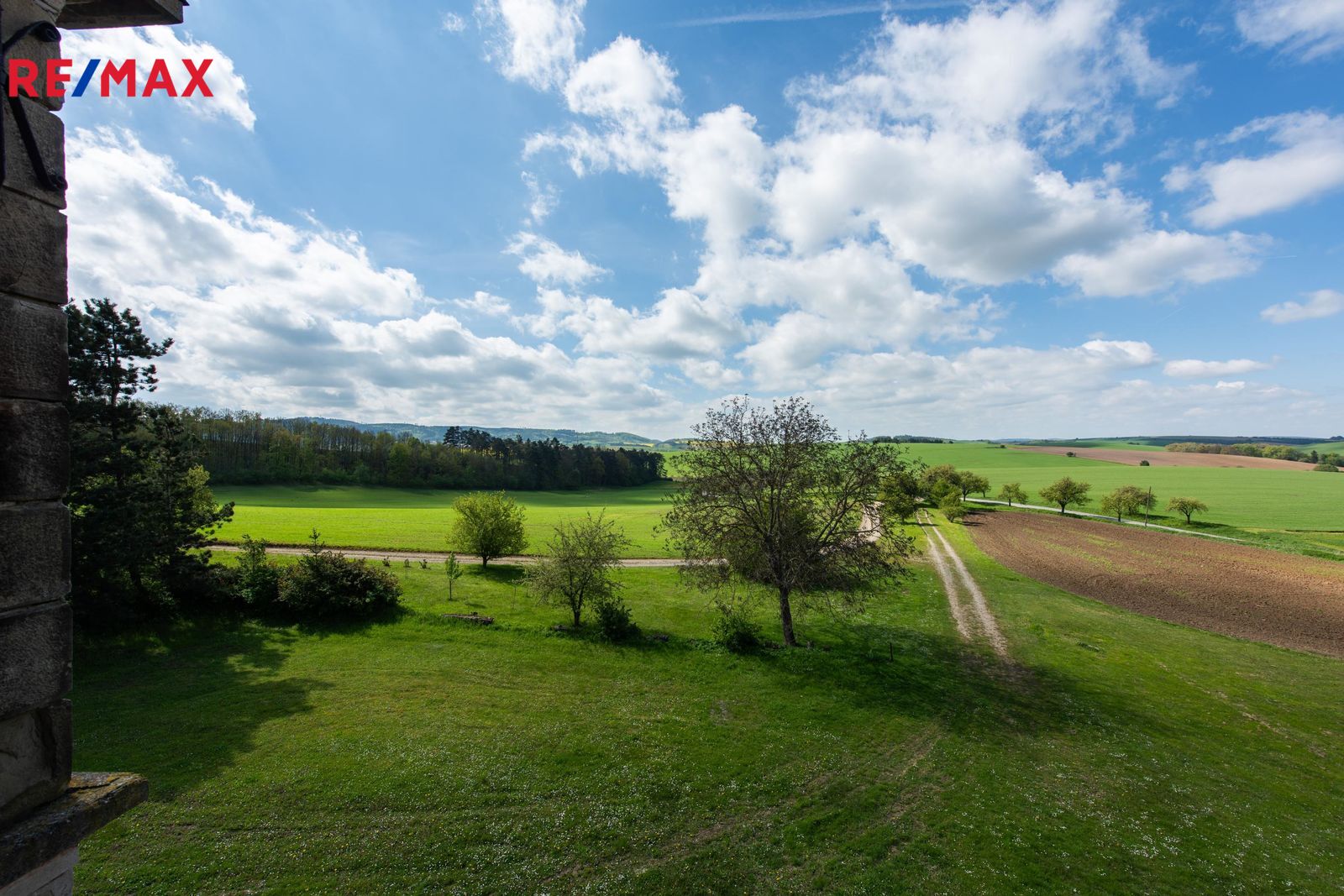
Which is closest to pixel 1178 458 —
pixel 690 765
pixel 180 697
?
pixel 690 765

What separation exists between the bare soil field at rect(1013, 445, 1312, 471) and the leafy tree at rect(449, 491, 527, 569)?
540 ft

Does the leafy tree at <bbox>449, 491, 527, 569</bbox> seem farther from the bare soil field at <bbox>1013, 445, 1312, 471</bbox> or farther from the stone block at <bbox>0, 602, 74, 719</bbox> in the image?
the bare soil field at <bbox>1013, 445, 1312, 471</bbox>

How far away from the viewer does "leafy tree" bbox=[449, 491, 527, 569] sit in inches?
1582

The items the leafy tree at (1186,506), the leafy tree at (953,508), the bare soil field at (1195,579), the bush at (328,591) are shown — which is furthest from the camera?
the leafy tree at (953,508)

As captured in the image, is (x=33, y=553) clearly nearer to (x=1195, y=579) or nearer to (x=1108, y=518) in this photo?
(x=1195, y=579)

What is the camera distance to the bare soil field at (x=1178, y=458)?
12862 centimetres

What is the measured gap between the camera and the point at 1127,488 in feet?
259

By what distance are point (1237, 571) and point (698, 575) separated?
4993 cm

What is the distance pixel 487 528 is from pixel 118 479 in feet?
67.3

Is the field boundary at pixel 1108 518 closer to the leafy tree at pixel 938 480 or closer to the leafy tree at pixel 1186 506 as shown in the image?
the leafy tree at pixel 1186 506

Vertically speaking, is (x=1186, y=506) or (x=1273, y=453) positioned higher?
(x=1273, y=453)

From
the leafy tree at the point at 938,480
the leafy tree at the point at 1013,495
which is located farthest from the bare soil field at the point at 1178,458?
the leafy tree at the point at 938,480

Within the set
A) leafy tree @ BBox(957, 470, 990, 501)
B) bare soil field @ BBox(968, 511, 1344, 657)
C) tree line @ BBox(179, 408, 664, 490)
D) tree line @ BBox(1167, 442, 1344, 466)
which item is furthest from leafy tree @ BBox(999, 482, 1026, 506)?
tree line @ BBox(1167, 442, 1344, 466)

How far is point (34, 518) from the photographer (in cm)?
261
